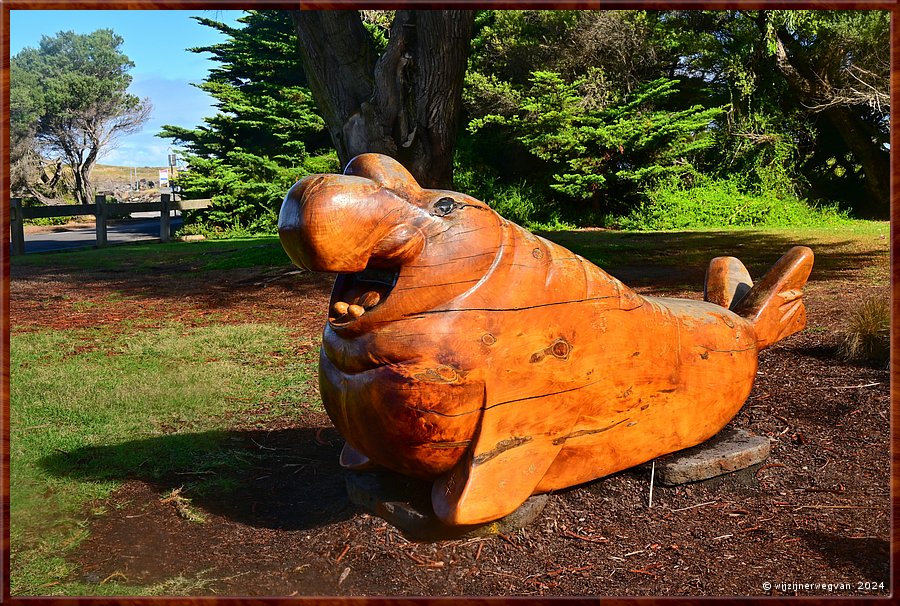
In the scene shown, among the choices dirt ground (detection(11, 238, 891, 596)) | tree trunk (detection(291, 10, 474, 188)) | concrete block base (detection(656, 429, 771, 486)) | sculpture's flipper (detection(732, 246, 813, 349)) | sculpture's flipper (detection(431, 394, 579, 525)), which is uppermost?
tree trunk (detection(291, 10, 474, 188))

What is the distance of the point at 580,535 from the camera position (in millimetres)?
2539

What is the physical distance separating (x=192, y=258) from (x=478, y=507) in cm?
1132

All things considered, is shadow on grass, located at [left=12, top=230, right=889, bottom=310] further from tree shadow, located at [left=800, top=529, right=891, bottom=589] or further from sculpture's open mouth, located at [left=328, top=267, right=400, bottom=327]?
sculpture's open mouth, located at [left=328, top=267, right=400, bottom=327]

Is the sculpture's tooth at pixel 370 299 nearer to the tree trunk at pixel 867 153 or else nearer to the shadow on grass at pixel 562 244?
the shadow on grass at pixel 562 244

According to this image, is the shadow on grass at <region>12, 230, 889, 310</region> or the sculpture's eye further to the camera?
the shadow on grass at <region>12, 230, 889, 310</region>

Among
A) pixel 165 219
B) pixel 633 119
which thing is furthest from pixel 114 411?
pixel 165 219

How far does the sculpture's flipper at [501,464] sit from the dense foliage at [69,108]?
1785 centimetres


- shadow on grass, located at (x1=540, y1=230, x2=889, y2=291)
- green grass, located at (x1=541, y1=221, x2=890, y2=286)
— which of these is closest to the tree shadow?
shadow on grass, located at (x1=540, y1=230, x2=889, y2=291)

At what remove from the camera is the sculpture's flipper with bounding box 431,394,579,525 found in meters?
2.25

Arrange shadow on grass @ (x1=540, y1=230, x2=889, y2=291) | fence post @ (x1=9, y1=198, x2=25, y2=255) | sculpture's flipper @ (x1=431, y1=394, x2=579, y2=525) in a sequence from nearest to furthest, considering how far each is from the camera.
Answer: sculpture's flipper @ (x1=431, y1=394, x2=579, y2=525) → shadow on grass @ (x1=540, y1=230, x2=889, y2=291) → fence post @ (x1=9, y1=198, x2=25, y2=255)

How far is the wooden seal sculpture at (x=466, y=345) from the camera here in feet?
7.04

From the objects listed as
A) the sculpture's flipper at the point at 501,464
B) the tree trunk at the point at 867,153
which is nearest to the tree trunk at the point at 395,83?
the sculpture's flipper at the point at 501,464

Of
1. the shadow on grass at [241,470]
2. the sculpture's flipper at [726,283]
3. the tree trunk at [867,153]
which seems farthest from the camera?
the tree trunk at [867,153]

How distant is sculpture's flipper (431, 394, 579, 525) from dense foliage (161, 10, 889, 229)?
1063 centimetres
